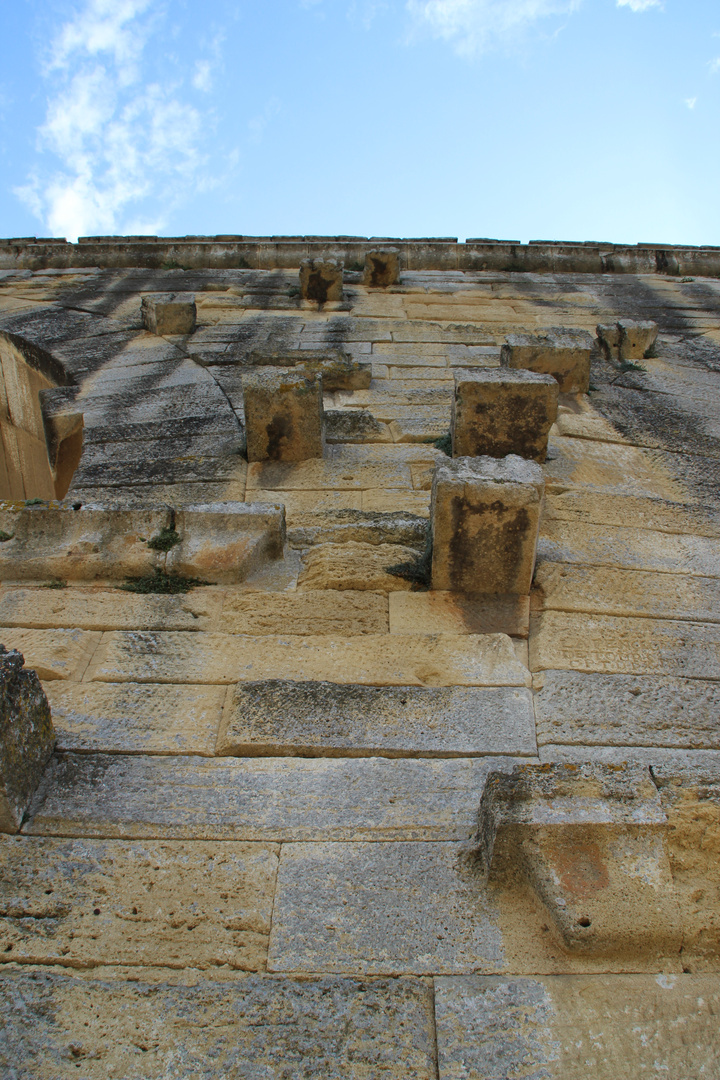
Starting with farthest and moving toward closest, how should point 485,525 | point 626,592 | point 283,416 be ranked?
1. point 283,416
2. point 626,592
3. point 485,525

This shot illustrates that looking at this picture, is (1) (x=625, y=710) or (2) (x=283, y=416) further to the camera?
(2) (x=283, y=416)

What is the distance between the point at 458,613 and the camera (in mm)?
3027

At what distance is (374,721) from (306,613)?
0.68 m

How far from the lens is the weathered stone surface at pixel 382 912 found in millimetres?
1759

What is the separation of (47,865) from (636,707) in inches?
74.7

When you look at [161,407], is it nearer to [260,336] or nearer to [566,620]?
[260,336]

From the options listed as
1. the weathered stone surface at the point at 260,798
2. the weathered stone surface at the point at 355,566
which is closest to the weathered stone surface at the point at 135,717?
the weathered stone surface at the point at 260,798

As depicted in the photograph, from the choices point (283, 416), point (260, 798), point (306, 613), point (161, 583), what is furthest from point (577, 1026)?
point (283, 416)

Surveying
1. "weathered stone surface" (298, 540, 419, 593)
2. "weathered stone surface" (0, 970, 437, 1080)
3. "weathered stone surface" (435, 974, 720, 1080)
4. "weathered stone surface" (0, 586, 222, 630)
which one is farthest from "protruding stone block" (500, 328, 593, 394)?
"weathered stone surface" (0, 970, 437, 1080)

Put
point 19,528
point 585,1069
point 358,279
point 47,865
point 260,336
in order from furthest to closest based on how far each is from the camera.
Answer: point 358,279, point 260,336, point 19,528, point 47,865, point 585,1069

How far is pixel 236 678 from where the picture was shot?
2.70m

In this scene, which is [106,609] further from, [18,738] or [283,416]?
[283,416]

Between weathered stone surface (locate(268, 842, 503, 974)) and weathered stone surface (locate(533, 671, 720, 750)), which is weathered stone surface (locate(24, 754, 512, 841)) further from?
weathered stone surface (locate(533, 671, 720, 750))

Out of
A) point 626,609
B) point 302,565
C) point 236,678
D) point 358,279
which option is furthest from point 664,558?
point 358,279
